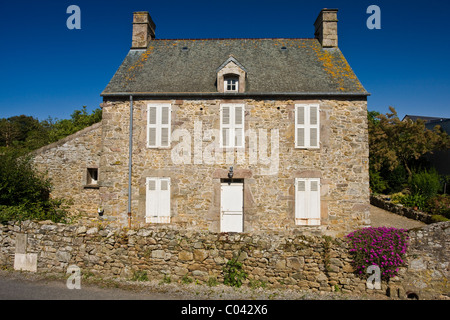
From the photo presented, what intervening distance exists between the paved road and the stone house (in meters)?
4.62

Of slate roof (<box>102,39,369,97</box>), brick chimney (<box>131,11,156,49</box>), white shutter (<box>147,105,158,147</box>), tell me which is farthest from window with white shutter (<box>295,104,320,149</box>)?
brick chimney (<box>131,11,156,49</box>)

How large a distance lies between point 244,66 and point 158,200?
680 cm

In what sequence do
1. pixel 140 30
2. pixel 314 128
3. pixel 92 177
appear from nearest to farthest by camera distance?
pixel 314 128
pixel 92 177
pixel 140 30

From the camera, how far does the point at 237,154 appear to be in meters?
11.7

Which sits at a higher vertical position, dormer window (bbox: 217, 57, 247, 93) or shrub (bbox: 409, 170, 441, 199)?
dormer window (bbox: 217, 57, 247, 93)

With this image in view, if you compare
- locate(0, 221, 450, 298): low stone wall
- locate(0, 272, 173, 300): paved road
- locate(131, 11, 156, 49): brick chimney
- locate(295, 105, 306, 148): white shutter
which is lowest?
locate(0, 272, 173, 300): paved road

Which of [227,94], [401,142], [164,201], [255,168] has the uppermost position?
[227,94]

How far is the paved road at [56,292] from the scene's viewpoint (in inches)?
246

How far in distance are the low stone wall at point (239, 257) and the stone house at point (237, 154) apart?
375cm

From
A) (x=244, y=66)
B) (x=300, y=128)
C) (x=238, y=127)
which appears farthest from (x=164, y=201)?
(x=244, y=66)

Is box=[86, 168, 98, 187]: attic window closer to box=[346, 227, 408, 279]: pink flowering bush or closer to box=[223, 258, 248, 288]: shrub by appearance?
box=[223, 258, 248, 288]: shrub

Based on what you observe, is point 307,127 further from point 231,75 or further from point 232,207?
point 232,207

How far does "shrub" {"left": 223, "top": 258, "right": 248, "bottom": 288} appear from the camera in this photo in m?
7.23

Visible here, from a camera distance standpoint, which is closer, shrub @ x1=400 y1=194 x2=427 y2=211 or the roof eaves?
the roof eaves
